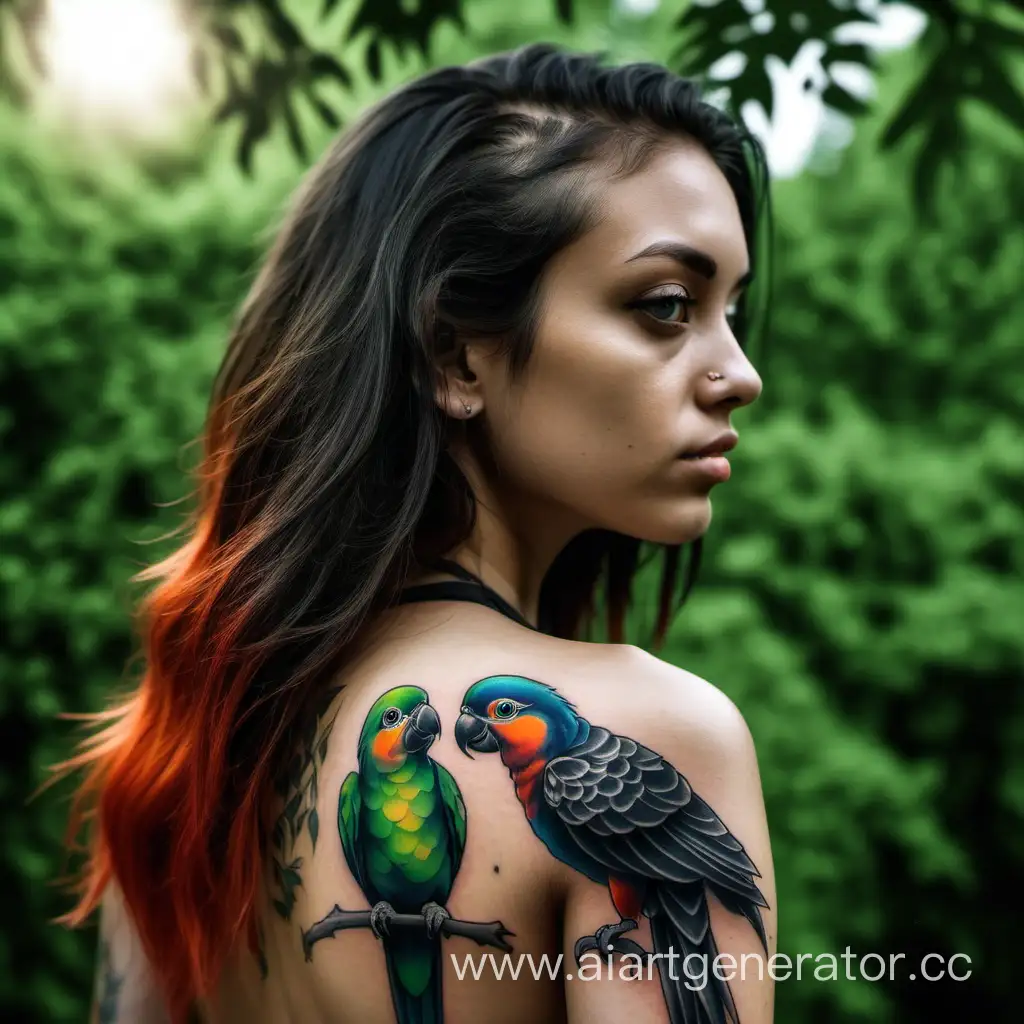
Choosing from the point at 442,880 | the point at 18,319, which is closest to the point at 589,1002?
the point at 442,880

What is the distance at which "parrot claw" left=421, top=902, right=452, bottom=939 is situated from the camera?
4.94 ft

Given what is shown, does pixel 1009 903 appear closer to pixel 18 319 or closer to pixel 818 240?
pixel 818 240

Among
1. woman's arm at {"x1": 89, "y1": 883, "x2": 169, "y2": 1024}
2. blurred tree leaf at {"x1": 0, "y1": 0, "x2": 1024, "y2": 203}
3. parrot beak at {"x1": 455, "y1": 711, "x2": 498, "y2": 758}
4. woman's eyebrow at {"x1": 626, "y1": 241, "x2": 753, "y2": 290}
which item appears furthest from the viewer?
blurred tree leaf at {"x1": 0, "y1": 0, "x2": 1024, "y2": 203}

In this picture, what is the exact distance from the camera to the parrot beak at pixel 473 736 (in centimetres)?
154

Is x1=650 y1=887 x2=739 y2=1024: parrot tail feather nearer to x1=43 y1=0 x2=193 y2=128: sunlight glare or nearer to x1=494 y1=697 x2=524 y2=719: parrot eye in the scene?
x1=494 y1=697 x2=524 y2=719: parrot eye

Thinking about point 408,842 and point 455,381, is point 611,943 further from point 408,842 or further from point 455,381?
point 455,381

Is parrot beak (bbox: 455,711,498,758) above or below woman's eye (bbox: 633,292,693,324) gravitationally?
below

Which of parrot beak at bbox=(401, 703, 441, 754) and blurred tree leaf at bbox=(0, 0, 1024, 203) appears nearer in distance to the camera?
parrot beak at bbox=(401, 703, 441, 754)

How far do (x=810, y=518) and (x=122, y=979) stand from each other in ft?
11.4

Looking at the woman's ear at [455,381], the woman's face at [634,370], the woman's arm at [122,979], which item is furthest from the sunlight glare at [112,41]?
the woman's arm at [122,979]

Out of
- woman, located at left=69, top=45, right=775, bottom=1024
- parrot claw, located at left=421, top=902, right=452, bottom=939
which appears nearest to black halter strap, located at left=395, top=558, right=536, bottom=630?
woman, located at left=69, top=45, right=775, bottom=1024

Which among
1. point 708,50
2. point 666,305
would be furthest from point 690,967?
point 708,50

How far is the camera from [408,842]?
5.02 feet

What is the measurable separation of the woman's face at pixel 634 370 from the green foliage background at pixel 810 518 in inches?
117
